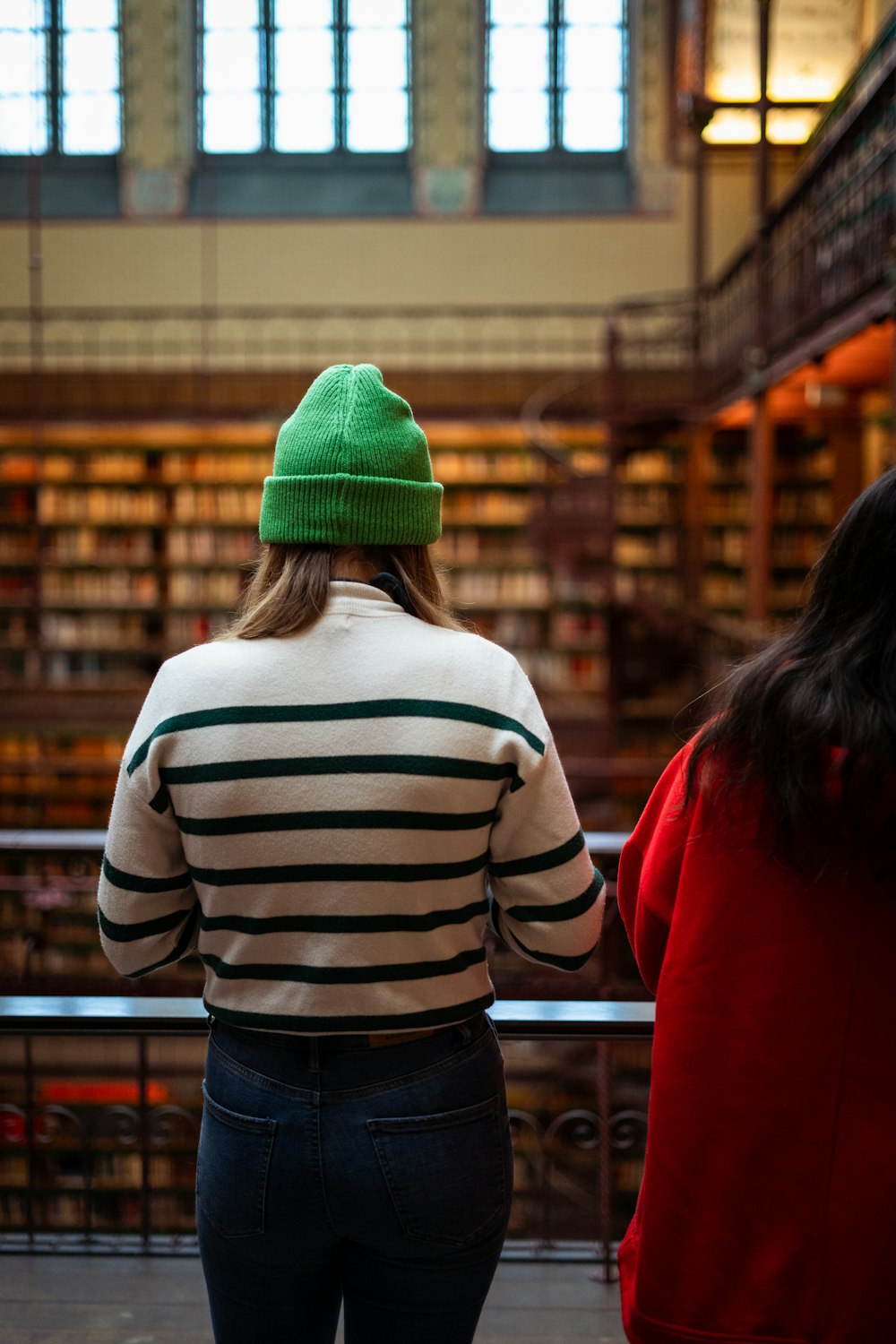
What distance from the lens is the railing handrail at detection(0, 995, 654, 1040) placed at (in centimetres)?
156

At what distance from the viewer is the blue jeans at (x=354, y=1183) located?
955 mm

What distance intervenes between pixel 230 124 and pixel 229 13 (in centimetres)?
100

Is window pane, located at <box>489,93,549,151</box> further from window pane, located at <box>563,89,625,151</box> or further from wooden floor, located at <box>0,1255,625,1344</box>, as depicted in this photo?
wooden floor, located at <box>0,1255,625,1344</box>

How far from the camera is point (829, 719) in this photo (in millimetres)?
862

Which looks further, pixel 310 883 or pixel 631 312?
pixel 631 312

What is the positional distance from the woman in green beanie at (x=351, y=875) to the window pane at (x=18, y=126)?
37.0 ft

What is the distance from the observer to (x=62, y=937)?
840 centimetres

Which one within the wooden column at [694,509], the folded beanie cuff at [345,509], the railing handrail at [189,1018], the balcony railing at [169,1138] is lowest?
the balcony railing at [169,1138]

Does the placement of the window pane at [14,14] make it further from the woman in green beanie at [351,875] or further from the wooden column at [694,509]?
the woman in green beanie at [351,875]

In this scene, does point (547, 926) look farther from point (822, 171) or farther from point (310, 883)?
point (822, 171)

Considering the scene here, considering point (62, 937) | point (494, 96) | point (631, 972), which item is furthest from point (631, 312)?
point (62, 937)

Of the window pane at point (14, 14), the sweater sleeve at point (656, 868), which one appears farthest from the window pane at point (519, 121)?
the sweater sleeve at point (656, 868)

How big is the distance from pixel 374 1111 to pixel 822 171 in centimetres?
569

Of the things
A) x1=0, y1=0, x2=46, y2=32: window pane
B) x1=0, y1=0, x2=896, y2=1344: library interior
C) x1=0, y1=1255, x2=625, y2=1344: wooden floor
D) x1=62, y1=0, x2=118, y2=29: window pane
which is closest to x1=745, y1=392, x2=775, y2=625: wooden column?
x1=0, y1=0, x2=896, y2=1344: library interior
